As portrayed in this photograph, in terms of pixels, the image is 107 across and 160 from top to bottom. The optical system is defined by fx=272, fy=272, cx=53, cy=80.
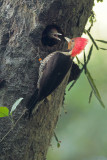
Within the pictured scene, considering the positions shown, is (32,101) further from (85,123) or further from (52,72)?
(85,123)

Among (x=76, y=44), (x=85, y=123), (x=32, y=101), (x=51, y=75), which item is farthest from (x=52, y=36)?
(x=85, y=123)

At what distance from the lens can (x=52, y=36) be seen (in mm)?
2449

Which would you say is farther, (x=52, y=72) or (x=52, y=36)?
(x=52, y=36)

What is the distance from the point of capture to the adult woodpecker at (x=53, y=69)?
2140mm

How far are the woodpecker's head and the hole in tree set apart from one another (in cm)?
13

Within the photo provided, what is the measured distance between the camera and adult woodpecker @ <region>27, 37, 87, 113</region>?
214cm

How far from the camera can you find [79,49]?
89.3 inches

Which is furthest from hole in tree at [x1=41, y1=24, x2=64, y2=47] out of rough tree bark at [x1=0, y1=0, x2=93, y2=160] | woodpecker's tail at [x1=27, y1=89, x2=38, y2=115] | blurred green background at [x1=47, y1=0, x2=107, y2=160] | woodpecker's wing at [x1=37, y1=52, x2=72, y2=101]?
blurred green background at [x1=47, y1=0, x2=107, y2=160]

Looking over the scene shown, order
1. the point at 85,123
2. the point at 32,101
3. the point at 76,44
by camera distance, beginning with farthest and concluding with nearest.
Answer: the point at 85,123, the point at 76,44, the point at 32,101

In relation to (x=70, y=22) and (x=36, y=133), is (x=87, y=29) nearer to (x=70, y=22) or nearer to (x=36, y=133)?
(x=70, y=22)

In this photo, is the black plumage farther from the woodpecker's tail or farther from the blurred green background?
the blurred green background

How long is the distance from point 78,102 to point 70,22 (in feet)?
11.7

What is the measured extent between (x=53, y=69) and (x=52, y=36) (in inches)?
14.8

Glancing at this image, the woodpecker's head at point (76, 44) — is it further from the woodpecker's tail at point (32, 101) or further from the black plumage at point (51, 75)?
the woodpecker's tail at point (32, 101)
